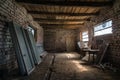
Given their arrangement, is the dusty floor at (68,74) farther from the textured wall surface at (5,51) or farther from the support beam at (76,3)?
the support beam at (76,3)

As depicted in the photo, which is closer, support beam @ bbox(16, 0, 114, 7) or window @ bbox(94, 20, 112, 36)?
support beam @ bbox(16, 0, 114, 7)

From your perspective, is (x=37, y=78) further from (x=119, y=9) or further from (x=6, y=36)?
(x=119, y=9)

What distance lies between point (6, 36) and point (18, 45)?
51 centimetres

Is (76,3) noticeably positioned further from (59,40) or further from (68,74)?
(59,40)

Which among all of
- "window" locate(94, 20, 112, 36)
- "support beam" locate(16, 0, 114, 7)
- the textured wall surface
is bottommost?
the textured wall surface

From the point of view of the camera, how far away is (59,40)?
12828mm

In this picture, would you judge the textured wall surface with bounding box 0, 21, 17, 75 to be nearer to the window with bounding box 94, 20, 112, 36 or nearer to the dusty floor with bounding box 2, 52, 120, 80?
the dusty floor with bounding box 2, 52, 120, 80

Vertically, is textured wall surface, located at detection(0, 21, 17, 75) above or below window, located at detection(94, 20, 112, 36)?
below

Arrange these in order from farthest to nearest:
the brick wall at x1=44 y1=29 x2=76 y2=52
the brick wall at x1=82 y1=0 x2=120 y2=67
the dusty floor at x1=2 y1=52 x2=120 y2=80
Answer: the brick wall at x1=44 y1=29 x2=76 y2=52, the brick wall at x1=82 y1=0 x2=120 y2=67, the dusty floor at x1=2 y1=52 x2=120 y2=80

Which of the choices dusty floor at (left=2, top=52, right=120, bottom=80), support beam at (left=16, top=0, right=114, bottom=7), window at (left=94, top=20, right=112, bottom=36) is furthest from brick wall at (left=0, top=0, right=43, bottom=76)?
window at (left=94, top=20, right=112, bottom=36)

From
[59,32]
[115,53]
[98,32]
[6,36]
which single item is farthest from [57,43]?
[6,36]

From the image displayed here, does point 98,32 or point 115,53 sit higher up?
point 98,32

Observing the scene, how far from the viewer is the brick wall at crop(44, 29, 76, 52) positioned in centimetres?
1269

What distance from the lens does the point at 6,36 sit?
3.57 m
